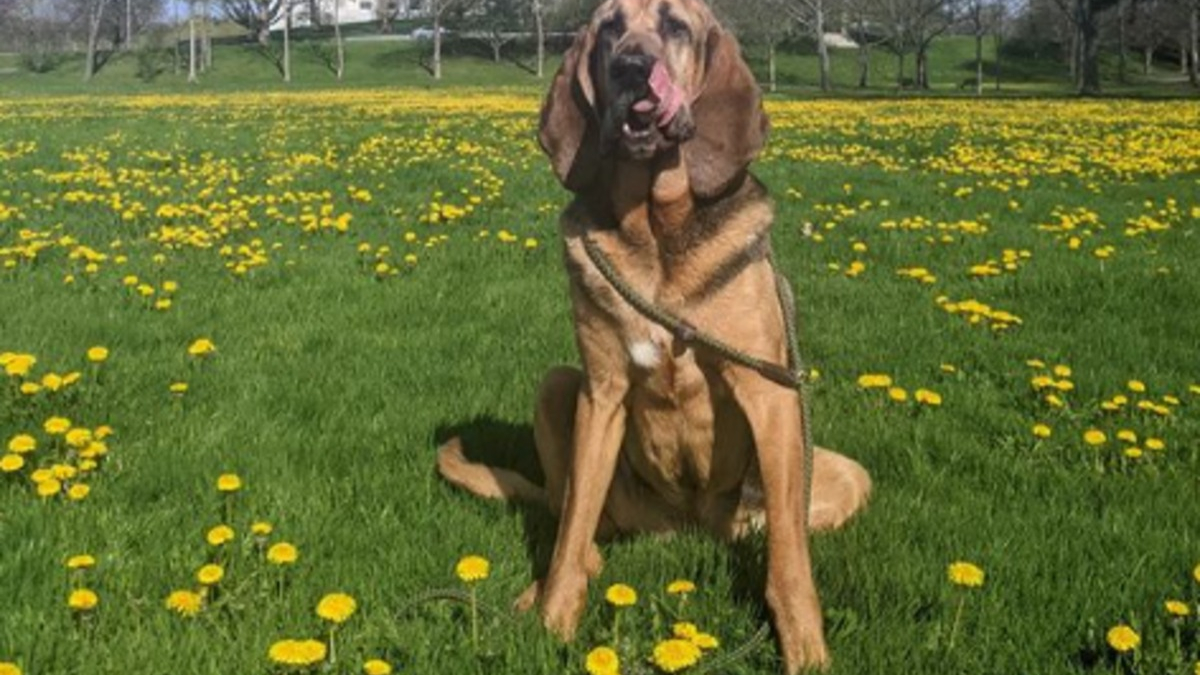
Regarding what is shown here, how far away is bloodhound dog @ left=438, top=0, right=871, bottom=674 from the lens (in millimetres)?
2807

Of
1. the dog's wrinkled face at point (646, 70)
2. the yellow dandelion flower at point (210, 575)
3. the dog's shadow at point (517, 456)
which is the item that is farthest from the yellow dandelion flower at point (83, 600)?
the dog's wrinkled face at point (646, 70)

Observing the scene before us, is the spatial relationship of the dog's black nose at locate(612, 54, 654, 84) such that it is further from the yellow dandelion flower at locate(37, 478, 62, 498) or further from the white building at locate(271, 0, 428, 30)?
the white building at locate(271, 0, 428, 30)

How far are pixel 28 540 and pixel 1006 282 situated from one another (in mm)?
5882

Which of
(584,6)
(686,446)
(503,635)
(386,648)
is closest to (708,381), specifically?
(686,446)

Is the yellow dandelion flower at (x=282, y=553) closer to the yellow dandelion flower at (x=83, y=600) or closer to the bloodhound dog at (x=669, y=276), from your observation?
the yellow dandelion flower at (x=83, y=600)

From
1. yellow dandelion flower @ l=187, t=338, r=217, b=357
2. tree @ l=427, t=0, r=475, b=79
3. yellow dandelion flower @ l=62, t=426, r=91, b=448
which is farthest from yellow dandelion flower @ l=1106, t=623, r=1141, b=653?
tree @ l=427, t=0, r=475, b=79

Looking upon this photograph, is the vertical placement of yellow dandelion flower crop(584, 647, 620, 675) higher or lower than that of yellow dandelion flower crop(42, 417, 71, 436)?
lower

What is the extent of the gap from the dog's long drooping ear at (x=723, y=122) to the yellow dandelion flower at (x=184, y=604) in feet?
5.76

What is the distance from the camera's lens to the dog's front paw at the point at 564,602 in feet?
9.04

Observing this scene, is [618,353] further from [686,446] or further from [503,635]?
[503,635]

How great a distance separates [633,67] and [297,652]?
1.69 meters

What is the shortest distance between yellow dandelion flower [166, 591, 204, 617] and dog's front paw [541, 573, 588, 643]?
0.91 meters

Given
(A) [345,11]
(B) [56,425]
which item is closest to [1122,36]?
(B) [56,425]

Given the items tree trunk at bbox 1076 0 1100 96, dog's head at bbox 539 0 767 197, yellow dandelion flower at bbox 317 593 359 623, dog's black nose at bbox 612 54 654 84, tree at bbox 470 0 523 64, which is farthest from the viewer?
tree at bbox 470 0 523 64
